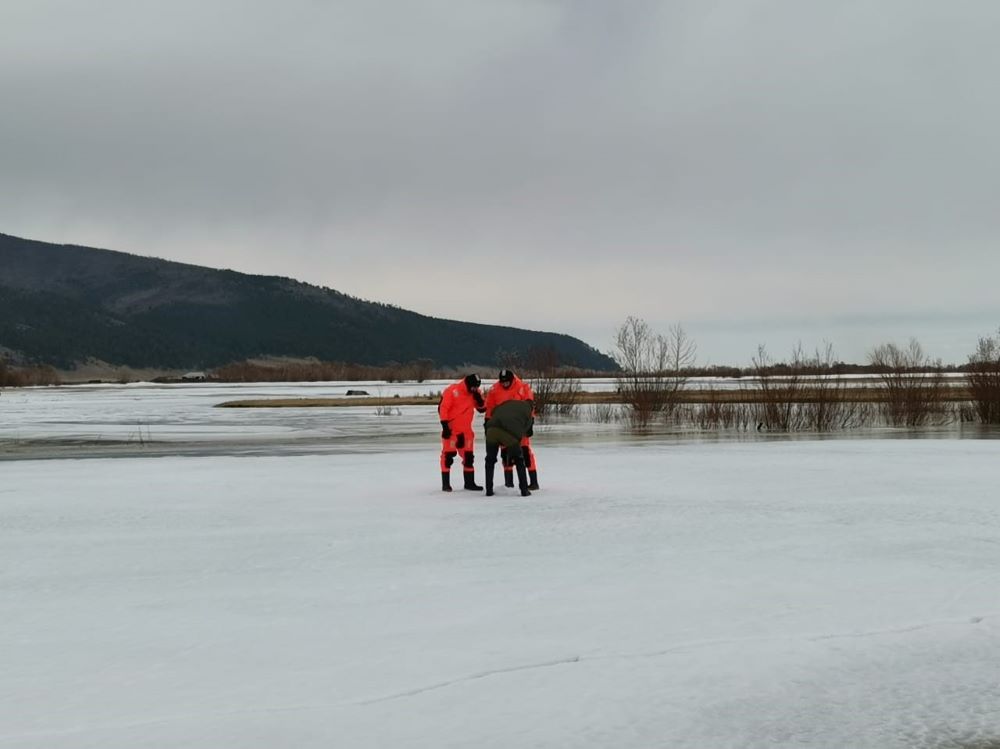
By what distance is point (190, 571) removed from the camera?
26.0ft

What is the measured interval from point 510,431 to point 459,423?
0.96 metres

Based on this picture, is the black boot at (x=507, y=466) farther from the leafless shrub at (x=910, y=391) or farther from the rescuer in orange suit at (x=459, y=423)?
the leafless shrub at (x=910, y=391)

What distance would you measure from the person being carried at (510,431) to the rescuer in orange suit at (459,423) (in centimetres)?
50

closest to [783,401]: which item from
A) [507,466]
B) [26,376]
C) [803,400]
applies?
[803,400]

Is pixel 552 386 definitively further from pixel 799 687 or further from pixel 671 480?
pixel 799 687

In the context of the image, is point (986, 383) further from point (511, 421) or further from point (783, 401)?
point (511, 421)

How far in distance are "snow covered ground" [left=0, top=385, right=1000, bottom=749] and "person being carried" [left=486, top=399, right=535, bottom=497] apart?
360 millimetres

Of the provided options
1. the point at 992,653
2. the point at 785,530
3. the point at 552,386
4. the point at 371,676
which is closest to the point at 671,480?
the point at 785,530

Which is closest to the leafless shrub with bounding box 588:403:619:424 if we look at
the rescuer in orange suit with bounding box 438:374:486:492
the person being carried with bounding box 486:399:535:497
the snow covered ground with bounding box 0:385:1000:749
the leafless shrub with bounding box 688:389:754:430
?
the leafless shrub with bounding box 688:389:754:430

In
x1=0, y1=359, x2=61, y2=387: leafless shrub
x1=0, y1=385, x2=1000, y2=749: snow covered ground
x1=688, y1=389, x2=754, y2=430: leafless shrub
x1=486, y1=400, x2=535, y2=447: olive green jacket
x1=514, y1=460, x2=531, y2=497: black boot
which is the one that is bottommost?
x1=0, y1=385, x2=1000, y2=749: snow covered ground

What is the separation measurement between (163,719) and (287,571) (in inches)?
128

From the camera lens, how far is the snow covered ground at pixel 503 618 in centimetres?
465

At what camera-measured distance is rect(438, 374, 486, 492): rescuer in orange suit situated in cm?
1329

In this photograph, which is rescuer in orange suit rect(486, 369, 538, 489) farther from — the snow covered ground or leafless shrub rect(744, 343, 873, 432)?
leafless shrub rect(744, 343, 873, 432)
